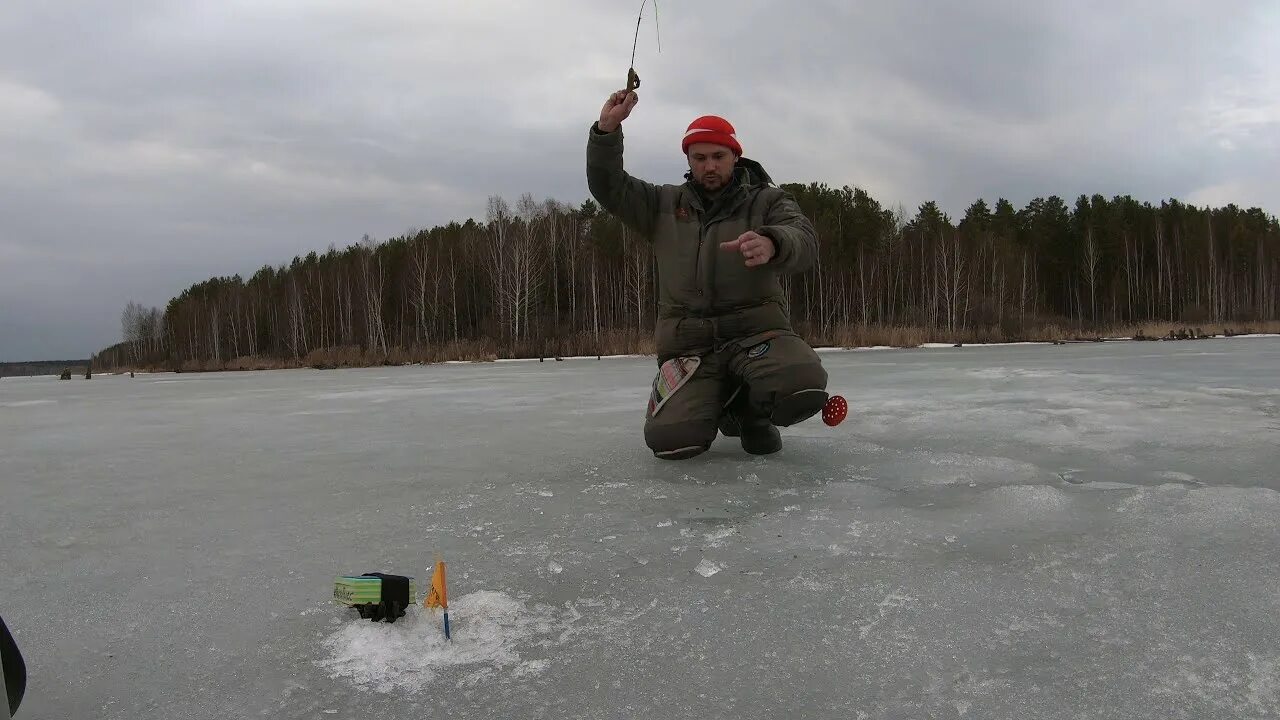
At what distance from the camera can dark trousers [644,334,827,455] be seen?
257cm

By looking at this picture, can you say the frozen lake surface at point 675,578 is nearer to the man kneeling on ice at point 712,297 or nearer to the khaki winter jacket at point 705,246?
the man kneeling on ice at point 712,297

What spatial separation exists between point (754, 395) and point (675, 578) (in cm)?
131

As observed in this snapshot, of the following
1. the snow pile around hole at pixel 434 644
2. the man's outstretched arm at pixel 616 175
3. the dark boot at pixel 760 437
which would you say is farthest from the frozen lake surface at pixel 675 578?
the man's outstretched arm at pixel 616 175

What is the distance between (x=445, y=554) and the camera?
159cm

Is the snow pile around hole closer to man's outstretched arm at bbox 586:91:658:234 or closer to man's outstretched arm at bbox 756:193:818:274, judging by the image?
man's outstretched arm at bbox 756:193:818:274

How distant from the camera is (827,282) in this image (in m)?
32.4

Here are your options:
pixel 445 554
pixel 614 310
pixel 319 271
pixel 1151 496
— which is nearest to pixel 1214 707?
pixel 1151 496

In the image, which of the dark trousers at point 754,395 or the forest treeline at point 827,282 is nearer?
the dark trousers at point 754,395

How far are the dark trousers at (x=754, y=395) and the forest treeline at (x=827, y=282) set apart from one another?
17.0m

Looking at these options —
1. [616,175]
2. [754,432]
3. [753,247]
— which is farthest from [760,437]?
[616,175]

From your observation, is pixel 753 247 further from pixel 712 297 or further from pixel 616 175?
pixel 616 175

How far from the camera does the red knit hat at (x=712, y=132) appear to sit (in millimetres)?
2660

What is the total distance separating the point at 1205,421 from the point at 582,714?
11.0ft

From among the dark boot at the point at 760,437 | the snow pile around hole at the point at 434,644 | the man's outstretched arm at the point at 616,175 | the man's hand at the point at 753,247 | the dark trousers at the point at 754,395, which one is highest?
the man's outstretched arm at the point at 616,175
